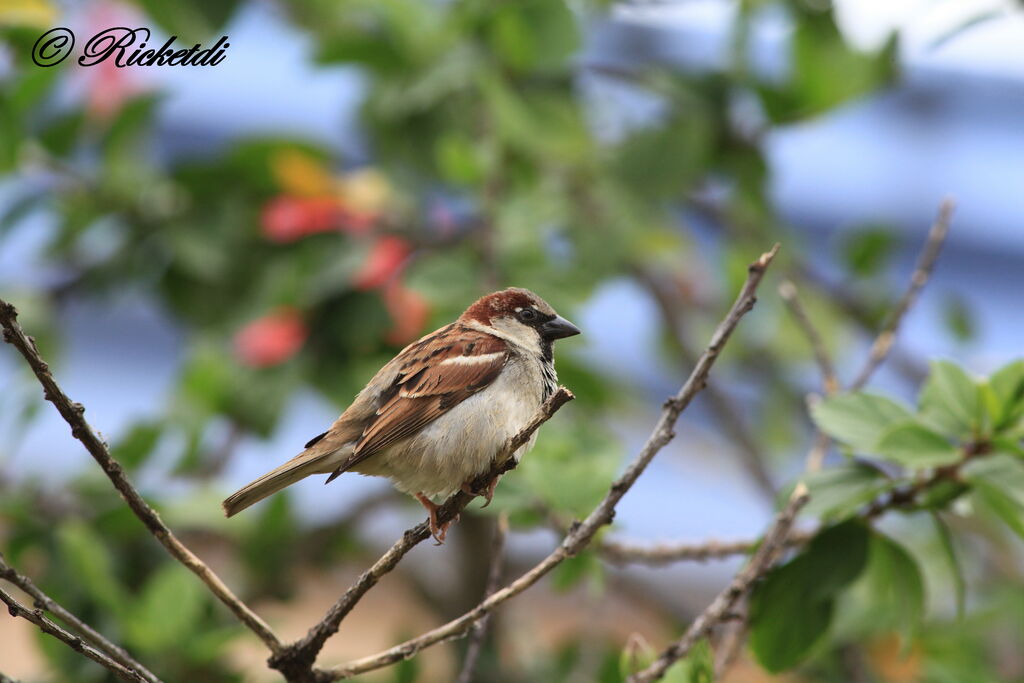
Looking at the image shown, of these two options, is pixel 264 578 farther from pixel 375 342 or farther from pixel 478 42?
pixel 478 42

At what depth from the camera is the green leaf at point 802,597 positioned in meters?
1.65

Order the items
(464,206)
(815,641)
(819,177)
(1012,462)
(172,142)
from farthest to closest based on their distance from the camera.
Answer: (819,177) → (172,142) → (464,206) → (815,641) → (1012,462)

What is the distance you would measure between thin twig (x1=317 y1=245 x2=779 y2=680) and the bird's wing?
0.32 metres

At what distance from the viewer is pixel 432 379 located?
1577 millimetres

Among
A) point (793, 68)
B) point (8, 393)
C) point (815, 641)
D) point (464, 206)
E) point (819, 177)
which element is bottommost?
point (815, 641)

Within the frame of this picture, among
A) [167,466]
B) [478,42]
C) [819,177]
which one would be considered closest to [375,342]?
[167,466]

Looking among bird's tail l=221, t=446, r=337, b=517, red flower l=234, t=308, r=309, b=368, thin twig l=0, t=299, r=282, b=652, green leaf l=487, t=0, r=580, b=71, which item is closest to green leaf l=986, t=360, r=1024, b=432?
bird's tail l=221, t=446, r=337, b=517

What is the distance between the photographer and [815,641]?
5.47ft

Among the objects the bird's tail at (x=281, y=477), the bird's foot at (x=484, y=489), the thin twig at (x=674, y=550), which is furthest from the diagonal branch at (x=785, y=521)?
the bird's tail at (x=281, y=477)

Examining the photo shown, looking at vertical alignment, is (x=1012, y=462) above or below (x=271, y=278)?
below

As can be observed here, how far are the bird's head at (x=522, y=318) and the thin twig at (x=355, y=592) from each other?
289 millimetres

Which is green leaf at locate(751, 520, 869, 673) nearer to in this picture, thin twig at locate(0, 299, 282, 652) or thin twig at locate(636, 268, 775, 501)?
thin twig at locate(0, 299, 282, 652)

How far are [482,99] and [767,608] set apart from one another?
1.57m

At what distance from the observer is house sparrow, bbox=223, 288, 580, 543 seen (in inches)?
56.6
